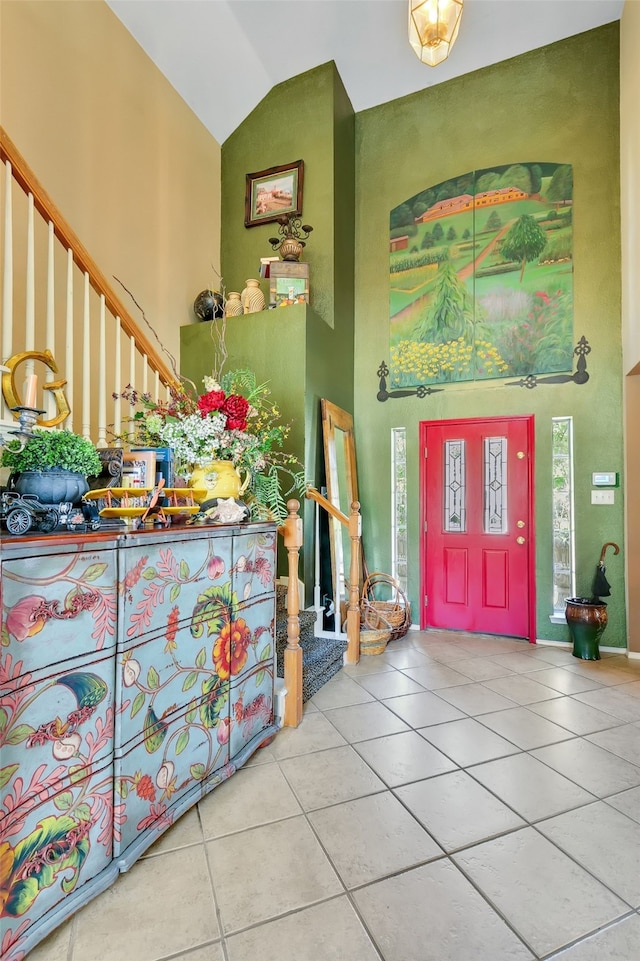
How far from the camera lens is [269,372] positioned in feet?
12.7

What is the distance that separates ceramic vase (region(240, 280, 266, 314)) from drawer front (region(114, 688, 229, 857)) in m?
3.33

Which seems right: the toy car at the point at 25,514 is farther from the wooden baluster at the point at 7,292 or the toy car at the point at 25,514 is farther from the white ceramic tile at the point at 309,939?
the white ceramic tile at the point at 309,939

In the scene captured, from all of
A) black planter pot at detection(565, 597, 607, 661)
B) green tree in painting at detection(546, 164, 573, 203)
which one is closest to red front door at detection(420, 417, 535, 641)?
black planter pot at detection(565, 597, 607, 661)

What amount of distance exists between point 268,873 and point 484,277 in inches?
182

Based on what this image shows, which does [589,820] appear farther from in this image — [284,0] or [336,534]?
[284,0]

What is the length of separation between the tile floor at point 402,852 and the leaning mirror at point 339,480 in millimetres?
1450

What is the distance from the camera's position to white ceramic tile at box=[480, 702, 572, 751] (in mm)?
2322

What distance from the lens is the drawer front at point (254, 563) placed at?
1.97 m

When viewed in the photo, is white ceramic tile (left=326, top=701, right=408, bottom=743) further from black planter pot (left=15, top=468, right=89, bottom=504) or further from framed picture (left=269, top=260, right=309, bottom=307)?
framed picture (left=269, top=260, right=309, bottom=307)

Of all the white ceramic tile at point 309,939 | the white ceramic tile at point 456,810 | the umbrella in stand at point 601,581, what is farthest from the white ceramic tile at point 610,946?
the umbrella in stand at point 601,581

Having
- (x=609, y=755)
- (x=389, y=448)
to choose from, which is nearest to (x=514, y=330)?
(x=389, y=448)

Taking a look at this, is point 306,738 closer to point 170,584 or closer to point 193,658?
point 193,658

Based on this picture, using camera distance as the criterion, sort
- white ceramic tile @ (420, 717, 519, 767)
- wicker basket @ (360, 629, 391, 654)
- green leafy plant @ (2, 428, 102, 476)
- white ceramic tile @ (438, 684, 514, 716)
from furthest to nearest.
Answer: wicker basket @ (360, 629, 391, 654)
white ceramic tile @ (438, 684, 514, 716)
white ceramic tile @ (420, 717, 519, 767)
green leafy plant @ (2, 428, 102, 476)

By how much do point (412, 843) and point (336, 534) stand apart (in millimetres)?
2574
